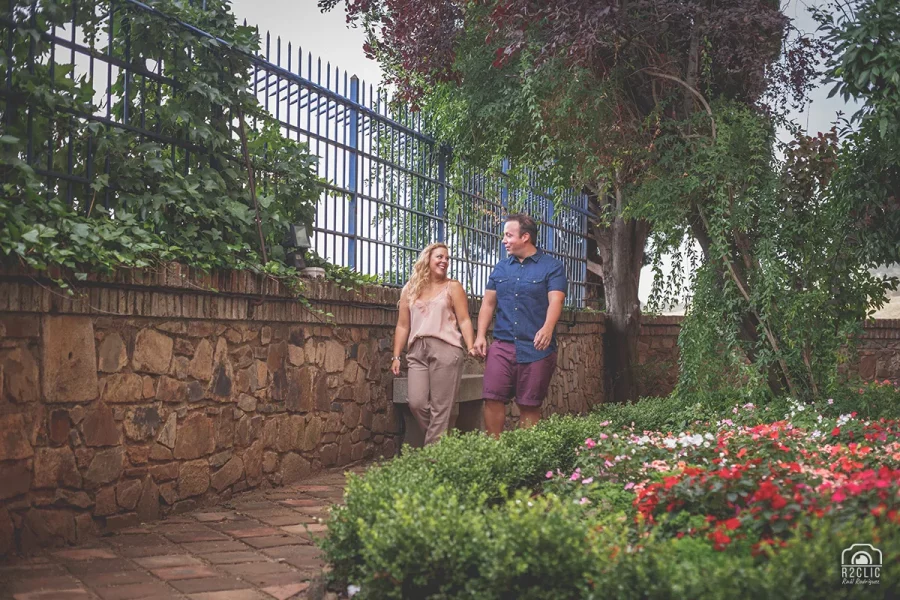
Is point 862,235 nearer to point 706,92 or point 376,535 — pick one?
point 706,92

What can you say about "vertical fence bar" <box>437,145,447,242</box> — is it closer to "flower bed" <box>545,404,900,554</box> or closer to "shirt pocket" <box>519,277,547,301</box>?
"shirt pocket" <box>519,277,547,301</box>

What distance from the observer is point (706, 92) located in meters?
8.45

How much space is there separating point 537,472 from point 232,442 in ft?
6.83

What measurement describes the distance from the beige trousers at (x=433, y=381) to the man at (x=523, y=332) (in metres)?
0.22

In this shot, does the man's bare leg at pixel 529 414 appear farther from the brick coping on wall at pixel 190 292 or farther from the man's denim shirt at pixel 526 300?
the brick coping on wall at pixel 190 292

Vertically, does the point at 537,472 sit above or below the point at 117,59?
below

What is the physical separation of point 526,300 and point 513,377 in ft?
1.92

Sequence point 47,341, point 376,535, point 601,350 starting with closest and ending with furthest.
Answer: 1. point 376,535
2. point 47,341
3. point 601,350

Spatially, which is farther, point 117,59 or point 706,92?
point 706,92

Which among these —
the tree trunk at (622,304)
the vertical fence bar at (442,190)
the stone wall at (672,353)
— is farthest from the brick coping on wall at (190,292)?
the stone wall at (672,353)

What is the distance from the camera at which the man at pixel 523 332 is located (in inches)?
255

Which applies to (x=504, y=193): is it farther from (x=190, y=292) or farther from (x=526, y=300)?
(x=190, y=292)

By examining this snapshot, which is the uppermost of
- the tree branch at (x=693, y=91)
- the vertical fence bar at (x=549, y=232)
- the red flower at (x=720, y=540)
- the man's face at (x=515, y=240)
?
the tree branch at (x=693, y=91)

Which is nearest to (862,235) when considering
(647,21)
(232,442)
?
(647,21)
